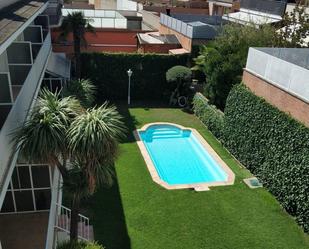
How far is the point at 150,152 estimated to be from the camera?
74.3 feet

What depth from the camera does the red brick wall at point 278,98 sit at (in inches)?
623

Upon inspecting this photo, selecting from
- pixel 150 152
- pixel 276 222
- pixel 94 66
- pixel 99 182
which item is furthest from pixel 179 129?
pixel 99 182

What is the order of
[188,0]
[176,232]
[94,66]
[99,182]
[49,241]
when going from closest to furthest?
[49,241] → [99,182] → [176,232] → [94,66] → [188,0]

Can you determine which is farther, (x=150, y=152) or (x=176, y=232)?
Result: (x=150, y=152)

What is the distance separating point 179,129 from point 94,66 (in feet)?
29.4

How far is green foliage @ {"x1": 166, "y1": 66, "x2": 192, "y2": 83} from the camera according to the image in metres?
26.9

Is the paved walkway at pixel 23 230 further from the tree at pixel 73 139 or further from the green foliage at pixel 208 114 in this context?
the green foliage at pixel 208 114

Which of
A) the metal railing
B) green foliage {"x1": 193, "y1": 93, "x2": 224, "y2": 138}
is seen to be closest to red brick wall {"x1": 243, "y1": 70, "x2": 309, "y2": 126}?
green foliage {"x1": 193, "y1": 93, "x2": 224, "y2": 138}

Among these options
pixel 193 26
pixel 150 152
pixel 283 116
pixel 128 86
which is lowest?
pixel 150 152

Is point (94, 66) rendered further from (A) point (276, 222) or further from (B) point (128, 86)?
(A) point (276, 222)

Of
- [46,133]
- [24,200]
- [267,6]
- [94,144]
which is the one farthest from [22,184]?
[267,6]

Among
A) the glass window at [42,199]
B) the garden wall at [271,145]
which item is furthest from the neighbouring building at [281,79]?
the glass window at [42,199]

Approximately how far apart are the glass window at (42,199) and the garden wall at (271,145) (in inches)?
436

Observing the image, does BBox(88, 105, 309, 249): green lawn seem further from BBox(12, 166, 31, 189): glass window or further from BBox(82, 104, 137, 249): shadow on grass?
BBox(12, 166, 31, 189): glass window
